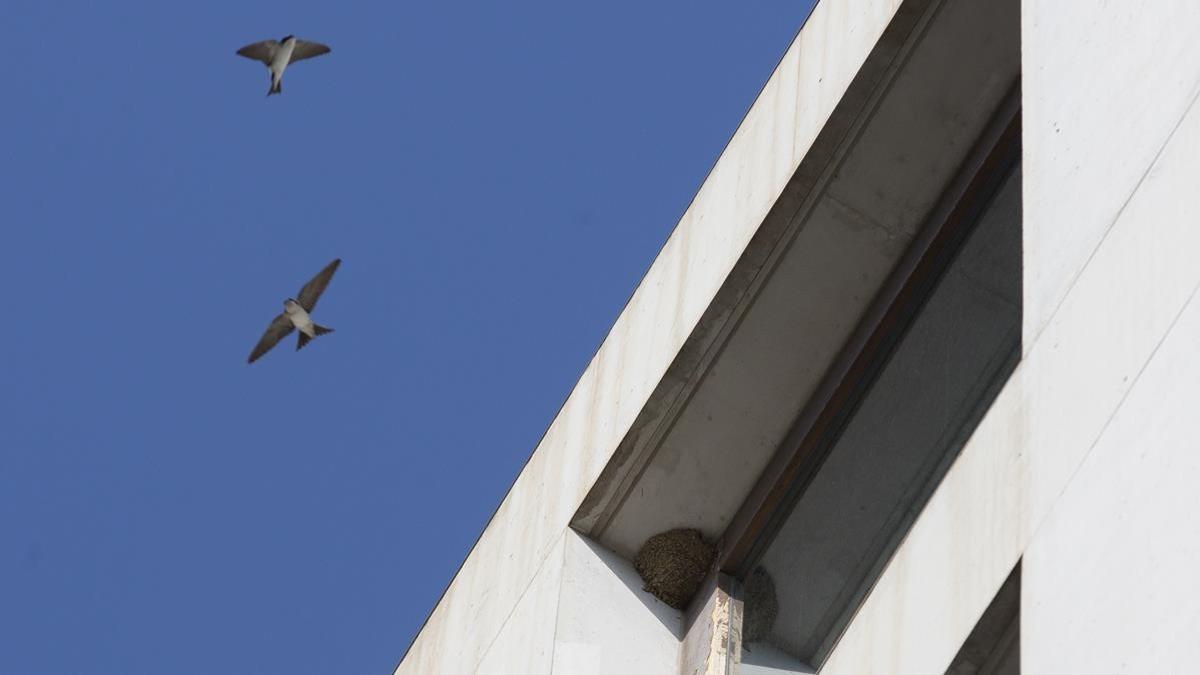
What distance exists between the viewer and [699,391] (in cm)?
911

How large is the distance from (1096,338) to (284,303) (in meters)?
10.9

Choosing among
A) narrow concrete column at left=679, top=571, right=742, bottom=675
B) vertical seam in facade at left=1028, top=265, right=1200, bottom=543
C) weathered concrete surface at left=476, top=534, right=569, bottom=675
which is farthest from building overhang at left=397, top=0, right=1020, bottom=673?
vertical seam in facade at left=1028, top=265, right=1200, bottom=543

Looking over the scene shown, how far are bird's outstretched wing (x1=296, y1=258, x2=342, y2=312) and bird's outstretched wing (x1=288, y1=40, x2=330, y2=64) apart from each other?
1.41 metres

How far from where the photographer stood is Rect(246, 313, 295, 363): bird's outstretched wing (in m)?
15.9

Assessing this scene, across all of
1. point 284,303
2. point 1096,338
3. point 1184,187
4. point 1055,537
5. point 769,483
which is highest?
point 1184,187

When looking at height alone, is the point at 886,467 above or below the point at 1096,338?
below

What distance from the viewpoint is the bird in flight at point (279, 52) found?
50.5 ft

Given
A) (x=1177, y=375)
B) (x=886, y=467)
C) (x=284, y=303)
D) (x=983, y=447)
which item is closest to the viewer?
(x=1177, y=375)

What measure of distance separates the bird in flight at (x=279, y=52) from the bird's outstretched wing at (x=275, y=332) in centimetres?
175

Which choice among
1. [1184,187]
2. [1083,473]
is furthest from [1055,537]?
[1184,187]

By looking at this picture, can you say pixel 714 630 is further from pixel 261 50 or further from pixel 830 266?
pixel 261 50

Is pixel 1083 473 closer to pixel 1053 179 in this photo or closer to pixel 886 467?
pixel 1053 179

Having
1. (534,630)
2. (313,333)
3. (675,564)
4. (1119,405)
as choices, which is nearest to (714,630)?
(675,564)

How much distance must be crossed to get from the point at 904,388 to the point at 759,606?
108 cm
